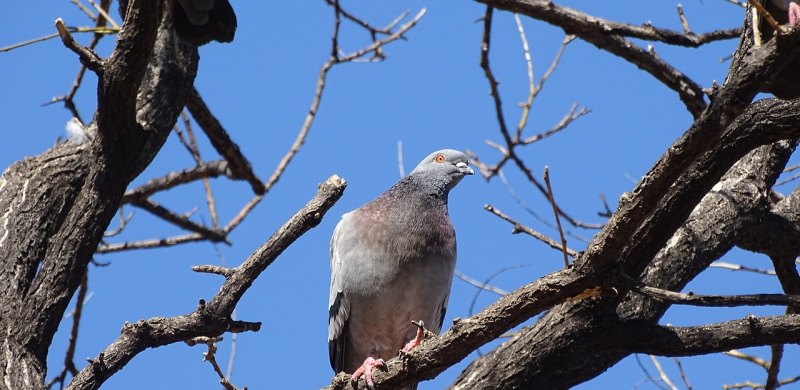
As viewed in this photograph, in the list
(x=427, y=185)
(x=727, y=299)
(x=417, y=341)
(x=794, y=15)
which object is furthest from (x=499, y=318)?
(x=427, y=185)

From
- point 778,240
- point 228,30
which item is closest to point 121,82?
point 228,30

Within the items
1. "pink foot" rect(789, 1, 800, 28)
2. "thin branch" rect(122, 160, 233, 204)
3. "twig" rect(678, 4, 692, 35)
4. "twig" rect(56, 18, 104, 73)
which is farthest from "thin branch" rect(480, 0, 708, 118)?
"twig" rect(56, 18, 104, 73)

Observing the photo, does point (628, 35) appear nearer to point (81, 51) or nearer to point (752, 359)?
point (752, 359)

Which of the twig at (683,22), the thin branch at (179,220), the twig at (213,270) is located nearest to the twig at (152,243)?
the thin branch at (179,220)

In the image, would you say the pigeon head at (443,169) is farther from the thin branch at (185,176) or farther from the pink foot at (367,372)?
the pink foot at (367,372)

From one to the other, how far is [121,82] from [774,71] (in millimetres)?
2768

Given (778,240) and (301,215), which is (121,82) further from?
(778,240)

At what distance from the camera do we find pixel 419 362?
3.73m

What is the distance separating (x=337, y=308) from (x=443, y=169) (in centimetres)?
117

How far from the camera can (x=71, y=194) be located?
177 inches

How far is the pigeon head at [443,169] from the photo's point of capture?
577 centimetres

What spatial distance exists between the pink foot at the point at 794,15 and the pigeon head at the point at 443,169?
293cm

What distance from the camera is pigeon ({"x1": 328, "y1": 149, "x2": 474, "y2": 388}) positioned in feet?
17.1

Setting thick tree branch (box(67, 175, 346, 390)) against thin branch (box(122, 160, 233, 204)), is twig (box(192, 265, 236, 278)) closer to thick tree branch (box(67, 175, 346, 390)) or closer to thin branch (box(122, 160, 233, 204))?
thick tree branch (box(67, 175, 346, 390))
